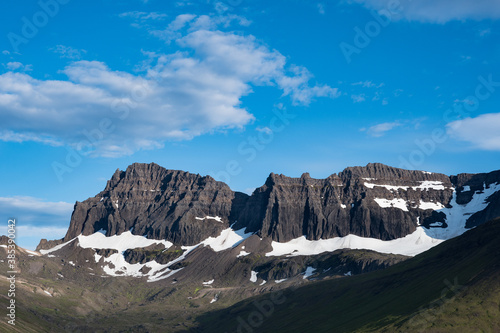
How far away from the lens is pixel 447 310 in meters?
190

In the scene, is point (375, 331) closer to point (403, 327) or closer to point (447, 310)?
point (403, 327)

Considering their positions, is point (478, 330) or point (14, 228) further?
point (14, 228)

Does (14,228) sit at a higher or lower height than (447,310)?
higher

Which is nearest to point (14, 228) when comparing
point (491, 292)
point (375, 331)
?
point (375, 331)

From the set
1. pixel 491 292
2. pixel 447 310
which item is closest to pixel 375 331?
pixel 447 310

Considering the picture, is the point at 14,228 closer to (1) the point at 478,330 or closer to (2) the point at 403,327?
(2) the point at 403,327

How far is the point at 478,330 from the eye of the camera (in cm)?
17375

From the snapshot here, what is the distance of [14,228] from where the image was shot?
192 metres

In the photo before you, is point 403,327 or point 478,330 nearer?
point 478,330

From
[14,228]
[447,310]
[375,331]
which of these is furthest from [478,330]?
[14,228]

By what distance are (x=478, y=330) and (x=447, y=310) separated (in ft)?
55.6

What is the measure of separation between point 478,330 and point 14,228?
170648 millimetres

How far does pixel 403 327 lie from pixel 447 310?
18.1 metres

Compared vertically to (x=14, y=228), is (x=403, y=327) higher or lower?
lower
